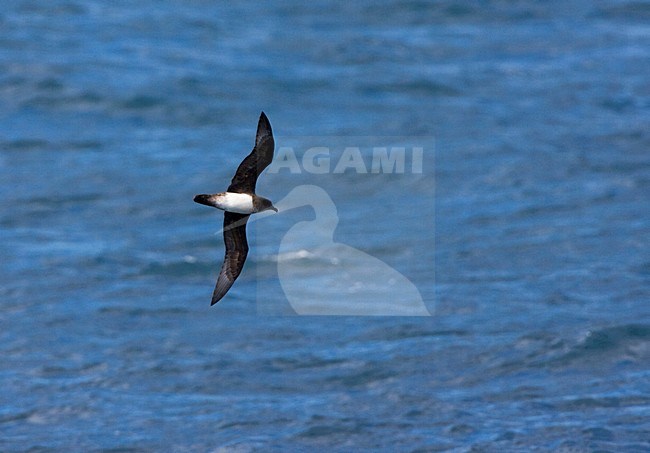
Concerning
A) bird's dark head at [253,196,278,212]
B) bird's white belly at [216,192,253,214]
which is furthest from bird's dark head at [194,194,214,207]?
bird's dark head at [253,196,278,212]

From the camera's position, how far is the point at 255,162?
591 inches

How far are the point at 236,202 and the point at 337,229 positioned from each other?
1968cm

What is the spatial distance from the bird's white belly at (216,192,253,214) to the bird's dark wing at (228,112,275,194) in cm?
11

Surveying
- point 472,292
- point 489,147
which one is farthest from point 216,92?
point 472,292

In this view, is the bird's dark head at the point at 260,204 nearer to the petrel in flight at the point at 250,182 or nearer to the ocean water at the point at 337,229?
the petrel in flight at the point at 250,182

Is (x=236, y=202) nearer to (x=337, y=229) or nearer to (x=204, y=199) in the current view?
(x=204, y=199)

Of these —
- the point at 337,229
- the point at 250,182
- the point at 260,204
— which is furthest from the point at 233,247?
the point at 337,229

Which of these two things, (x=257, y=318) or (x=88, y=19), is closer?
(x=257, y=318)

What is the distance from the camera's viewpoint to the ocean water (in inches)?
1053

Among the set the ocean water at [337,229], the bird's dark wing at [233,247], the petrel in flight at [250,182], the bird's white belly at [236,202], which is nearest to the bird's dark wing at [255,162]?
the petrel in flight at [250,182]

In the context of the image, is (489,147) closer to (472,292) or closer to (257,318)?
(472,292)

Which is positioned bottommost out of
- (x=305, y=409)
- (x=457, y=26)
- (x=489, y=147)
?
(x=305, y=409)

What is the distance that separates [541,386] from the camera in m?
27.6

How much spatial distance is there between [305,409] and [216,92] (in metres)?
15.5
